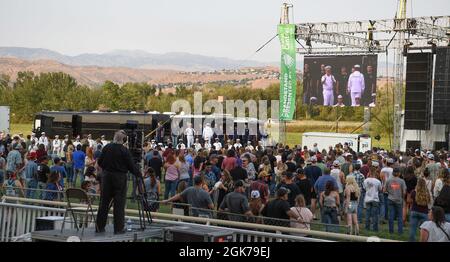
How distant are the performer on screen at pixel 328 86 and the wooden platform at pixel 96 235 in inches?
1110

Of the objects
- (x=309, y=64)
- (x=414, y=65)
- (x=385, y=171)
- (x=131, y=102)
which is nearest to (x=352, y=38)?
(x=309, y=64)

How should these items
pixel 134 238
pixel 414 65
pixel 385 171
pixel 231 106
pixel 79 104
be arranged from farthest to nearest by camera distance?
1. pixel 79 104
2. pixel 231 106
3. pixel 414 65
4. pixel 385 171
5. pixel 134 238

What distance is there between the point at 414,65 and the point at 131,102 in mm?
55335

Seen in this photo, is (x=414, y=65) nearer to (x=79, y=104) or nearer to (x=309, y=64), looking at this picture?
(x=309, y=64)

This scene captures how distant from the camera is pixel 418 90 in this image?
104 ft

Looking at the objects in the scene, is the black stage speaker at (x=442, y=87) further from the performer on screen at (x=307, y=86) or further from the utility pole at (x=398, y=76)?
the performer on screen at (x=307, y=86)

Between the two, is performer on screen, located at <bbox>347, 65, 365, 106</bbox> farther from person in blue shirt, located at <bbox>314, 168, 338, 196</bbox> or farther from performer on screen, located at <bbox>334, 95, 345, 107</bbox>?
person in blue shirt, located at <bbox>314, 168, 338, 196</bbox>

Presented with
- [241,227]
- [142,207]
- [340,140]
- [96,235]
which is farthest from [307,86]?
[96,235]

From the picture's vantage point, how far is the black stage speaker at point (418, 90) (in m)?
31.5

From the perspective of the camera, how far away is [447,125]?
1289 inches

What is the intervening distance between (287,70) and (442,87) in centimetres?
814

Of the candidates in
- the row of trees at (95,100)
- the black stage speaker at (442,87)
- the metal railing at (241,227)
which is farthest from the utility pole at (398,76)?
the row of trees at (95,100)

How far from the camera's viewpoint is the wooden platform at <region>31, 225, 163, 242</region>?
791cm

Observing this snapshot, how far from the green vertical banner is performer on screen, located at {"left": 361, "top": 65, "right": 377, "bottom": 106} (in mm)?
3570
